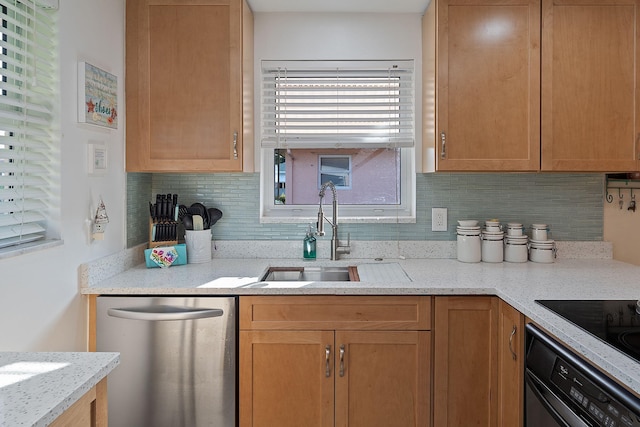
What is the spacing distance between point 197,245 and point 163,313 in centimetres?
56

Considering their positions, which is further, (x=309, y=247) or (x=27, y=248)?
(x=309, y=247)

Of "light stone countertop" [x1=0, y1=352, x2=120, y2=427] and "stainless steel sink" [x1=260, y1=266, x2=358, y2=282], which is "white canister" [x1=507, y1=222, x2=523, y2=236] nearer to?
"stainless steel sink" [x1=260, y1=266, x2=358, y2=282]

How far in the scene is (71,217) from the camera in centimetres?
180

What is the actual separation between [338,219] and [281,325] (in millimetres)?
836

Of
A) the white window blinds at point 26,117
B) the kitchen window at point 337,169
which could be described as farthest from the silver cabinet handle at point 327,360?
the white window blinds at point 26,117

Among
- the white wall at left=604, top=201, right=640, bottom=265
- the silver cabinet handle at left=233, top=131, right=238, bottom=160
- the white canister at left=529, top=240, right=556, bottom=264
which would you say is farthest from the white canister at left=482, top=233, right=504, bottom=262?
the silver cabinet handle at left=233, top=131, right=238, bottom=160

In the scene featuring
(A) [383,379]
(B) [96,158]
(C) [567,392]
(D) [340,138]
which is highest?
(D) [340,138]

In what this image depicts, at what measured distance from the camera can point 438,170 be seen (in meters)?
2.24

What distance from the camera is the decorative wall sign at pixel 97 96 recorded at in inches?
72.2

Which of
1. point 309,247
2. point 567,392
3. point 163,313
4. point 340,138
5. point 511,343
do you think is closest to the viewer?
point 567,392

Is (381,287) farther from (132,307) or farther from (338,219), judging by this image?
(132,307)

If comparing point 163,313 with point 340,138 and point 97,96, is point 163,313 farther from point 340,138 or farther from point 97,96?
point 340,138

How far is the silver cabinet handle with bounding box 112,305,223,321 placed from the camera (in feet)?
6.20

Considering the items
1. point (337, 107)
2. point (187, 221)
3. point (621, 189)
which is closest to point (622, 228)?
point (621, 189)
